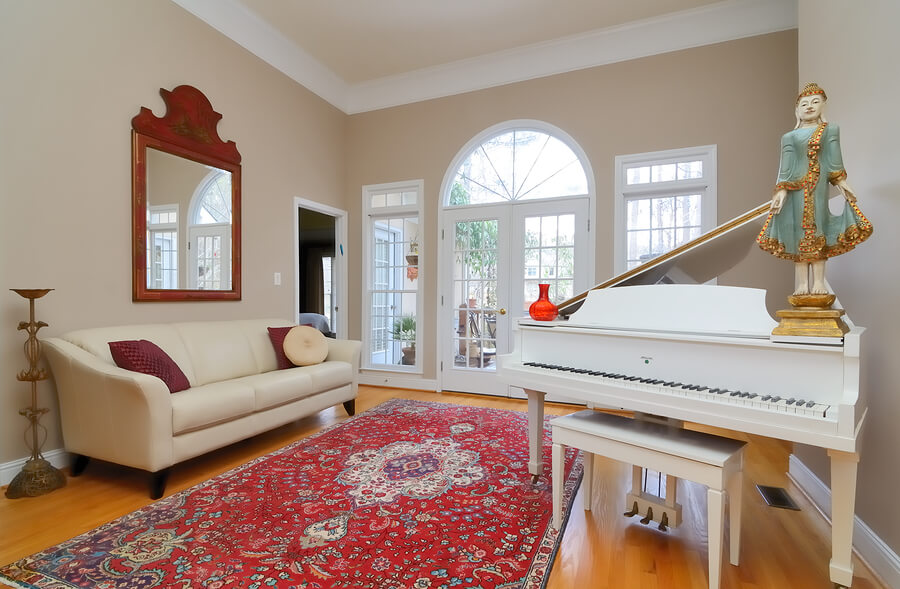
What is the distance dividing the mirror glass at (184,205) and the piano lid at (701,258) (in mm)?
2915

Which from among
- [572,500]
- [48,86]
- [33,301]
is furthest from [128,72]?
[572,500]

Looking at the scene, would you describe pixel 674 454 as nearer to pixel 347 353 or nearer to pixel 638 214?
pixel 347 353

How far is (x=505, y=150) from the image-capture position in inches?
184

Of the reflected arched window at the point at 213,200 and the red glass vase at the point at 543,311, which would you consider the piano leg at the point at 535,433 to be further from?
the reflected arched window at the point at 213,200

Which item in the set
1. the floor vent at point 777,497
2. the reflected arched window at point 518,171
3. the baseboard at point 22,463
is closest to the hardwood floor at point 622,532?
the floor vent at point 777,497

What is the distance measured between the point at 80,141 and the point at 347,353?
2.37 metres

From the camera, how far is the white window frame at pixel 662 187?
3.84 meters

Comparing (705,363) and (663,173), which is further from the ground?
(663,173)

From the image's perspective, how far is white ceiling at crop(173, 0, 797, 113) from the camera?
3762 millimetres

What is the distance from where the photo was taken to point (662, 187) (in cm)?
400

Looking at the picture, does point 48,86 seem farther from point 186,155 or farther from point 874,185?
point 874,185

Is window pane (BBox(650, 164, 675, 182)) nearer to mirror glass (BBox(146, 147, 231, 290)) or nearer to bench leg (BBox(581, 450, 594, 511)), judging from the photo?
bench leg (BBox(581, 450, 594, 511))

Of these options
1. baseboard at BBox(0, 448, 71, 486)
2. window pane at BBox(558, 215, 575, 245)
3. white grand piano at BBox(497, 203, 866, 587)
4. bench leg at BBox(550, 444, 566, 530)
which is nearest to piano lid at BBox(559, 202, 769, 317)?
white grand piano at BBox(497, 203, 866, 587)

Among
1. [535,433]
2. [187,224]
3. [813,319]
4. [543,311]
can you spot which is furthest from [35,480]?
[813,319]
